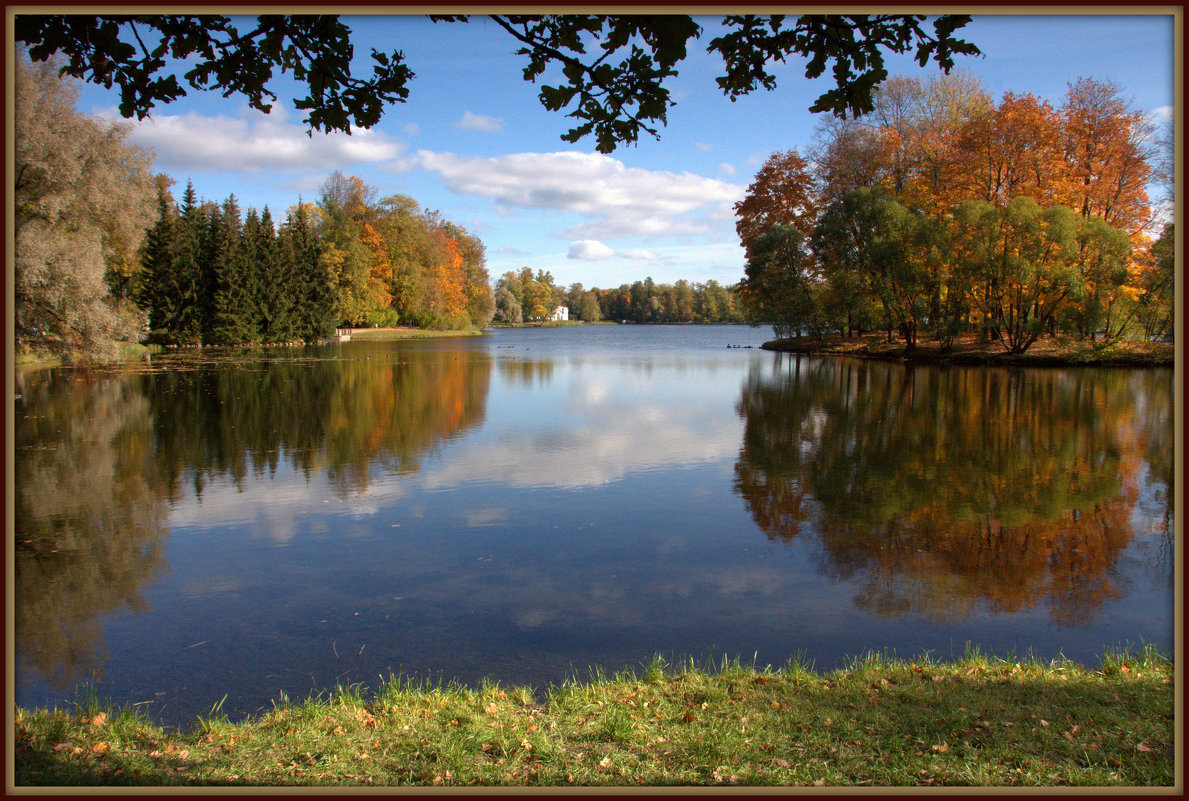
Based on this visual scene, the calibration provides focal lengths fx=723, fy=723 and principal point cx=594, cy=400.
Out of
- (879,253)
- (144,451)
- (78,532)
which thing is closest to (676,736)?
(78,532)

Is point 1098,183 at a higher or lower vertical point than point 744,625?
higher

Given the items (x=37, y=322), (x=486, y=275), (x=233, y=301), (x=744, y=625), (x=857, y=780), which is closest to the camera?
(x=857, y=780)

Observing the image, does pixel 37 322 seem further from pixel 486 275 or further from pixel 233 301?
pixel 486 275

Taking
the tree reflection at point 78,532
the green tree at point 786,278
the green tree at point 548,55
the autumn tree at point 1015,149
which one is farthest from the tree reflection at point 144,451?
the autumn tree at point 1015,149

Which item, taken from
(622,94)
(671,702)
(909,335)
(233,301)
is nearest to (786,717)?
(671,702)

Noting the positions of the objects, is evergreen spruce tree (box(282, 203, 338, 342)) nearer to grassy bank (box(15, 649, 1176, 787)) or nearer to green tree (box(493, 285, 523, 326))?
grassy bank (box(15, 649, 1176, 787))

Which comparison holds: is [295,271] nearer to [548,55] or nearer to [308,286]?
[308,286]

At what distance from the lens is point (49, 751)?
3881 millimetres

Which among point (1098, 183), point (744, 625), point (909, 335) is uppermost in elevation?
point (1098, 183)

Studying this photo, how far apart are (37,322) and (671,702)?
1044 inches

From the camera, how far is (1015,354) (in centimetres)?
3394

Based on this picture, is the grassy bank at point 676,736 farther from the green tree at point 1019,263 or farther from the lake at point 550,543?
the green tree at point 1019,263

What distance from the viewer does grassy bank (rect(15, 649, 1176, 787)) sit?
12.2 ft

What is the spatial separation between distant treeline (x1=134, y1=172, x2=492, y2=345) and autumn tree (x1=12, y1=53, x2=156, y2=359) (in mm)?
10463
